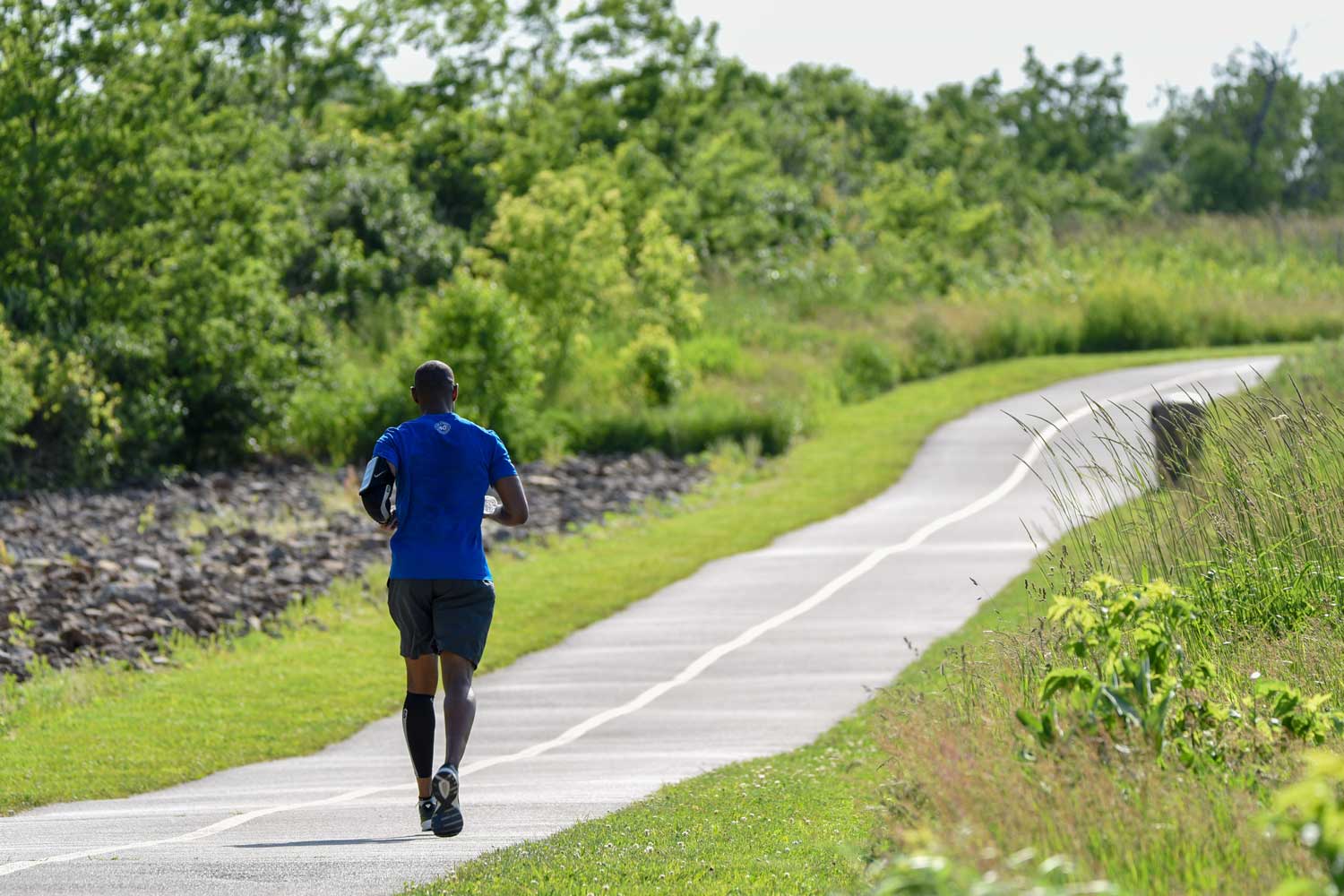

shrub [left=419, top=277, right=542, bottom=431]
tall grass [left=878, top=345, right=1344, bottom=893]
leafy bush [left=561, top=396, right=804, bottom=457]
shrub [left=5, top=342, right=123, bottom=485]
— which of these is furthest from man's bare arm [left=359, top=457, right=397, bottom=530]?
leafy bush [left=561, top=396, right=804, bottom=457]

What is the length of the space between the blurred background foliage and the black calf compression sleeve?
23.4 m

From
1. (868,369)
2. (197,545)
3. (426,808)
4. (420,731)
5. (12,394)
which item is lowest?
(197,545)

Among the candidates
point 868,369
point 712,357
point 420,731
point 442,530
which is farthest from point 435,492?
point 868,369

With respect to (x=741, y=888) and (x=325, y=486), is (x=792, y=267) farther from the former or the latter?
(x=741, y=888)

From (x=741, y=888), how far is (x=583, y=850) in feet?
3.44

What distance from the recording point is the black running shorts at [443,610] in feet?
29.5

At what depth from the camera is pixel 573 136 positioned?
57.7 meters

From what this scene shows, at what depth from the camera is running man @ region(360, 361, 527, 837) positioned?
8.95 meters

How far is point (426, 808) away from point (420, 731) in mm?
403

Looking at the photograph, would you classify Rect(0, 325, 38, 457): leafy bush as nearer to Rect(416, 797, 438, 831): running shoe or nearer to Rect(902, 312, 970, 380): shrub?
Rect(902, 312, 970, 380): shrub

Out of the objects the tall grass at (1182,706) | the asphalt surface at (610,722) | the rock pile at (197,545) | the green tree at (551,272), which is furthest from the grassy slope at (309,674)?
the green tree at (551,272)

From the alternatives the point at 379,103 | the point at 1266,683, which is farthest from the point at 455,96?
the point at 1266,683

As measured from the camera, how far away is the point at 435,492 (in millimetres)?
8969

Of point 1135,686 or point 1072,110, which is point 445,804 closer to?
point 1135,686
